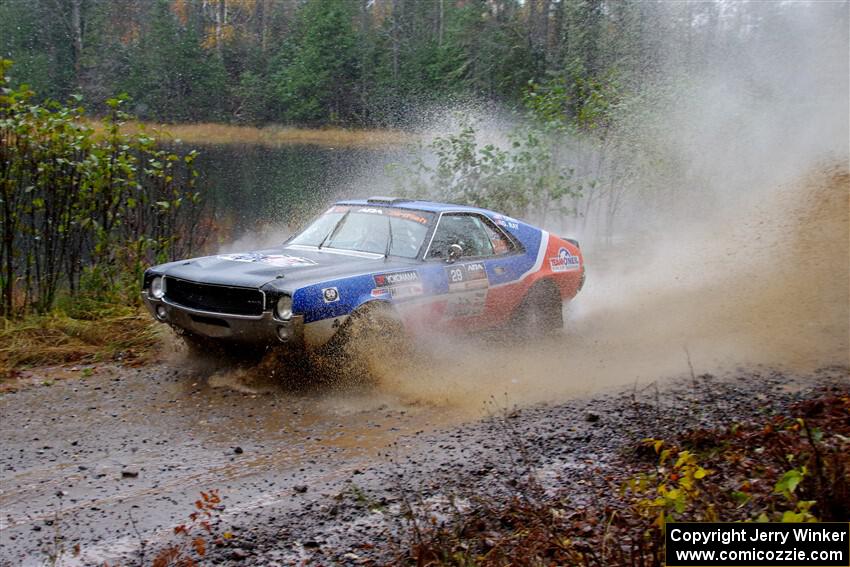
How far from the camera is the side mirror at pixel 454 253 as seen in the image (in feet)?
26.1

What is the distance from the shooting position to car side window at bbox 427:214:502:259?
8211 mm

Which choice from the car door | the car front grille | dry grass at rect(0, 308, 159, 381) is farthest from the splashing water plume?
dry grass at rect(0, 308, 159, 381)

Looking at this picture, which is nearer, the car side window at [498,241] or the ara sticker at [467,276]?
the ara sticker at [467,276]

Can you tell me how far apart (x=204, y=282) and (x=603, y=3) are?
19244 millimetres

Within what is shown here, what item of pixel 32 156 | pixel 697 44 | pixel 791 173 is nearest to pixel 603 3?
pixel 697 44

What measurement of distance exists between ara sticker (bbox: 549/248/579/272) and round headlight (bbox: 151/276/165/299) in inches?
154

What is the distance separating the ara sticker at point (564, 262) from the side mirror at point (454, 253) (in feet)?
5.03

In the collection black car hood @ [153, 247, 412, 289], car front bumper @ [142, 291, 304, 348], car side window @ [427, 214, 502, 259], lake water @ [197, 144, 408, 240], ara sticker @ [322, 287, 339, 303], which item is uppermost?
car side window @ [427, 214, 502, 259]

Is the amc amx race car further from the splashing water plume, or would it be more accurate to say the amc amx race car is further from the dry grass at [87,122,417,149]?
the dry grass at [87,122,417,149]

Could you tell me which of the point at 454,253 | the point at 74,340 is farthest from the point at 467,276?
the point at 74,340

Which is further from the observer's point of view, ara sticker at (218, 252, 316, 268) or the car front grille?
ara sticker at (218, 252, 316, 268)

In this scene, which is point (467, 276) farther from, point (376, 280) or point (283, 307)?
point (283, 307)

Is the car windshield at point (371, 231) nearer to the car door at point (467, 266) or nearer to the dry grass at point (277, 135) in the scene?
the car door at point (467, 266)

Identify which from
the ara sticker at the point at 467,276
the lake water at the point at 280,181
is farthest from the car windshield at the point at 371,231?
the lake water at the point at 280,181
